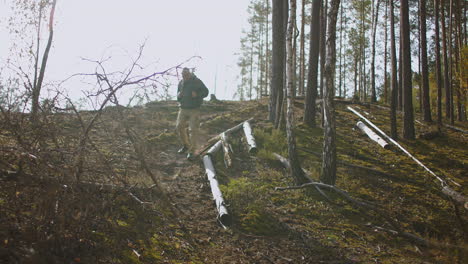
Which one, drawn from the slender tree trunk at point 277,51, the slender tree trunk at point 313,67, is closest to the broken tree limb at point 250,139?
the slender tree trunk at point 277,51

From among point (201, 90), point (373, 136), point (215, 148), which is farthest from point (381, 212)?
point (373, 136)

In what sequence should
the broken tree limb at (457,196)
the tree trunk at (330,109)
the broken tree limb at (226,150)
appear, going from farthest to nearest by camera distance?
the broken tree limb at (226,150)
the tree trunk at (330,109)
the broken tree limb at (457,196)

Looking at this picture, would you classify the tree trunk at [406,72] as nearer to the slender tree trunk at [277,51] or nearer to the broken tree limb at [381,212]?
the slender tree trunk at [277,51]

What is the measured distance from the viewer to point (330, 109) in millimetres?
7465

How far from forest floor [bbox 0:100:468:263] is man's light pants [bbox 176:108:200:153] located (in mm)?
490

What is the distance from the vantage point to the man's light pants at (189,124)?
355 inches

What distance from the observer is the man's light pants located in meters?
9.02

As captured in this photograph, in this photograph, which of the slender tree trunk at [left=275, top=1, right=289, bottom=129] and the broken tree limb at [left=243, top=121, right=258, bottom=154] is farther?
the slender tree trunk at [left=275, top=1, right=289, bottom=129]

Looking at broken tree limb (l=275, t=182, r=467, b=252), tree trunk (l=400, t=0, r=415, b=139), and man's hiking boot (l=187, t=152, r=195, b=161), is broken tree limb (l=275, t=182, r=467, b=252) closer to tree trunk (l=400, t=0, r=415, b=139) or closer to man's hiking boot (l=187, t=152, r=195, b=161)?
man's hiking boot (l=187, t=152, r=195, b=161)

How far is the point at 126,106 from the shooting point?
4.62m

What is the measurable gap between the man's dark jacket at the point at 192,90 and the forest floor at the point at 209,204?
1525 millimetres

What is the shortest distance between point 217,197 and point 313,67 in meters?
8.01

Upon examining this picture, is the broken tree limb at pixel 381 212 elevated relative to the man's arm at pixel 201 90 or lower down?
lower down

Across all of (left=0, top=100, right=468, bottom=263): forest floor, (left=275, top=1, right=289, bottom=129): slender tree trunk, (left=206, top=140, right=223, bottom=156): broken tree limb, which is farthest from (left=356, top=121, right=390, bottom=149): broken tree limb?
(left=206, top=140, right=223, bottom=156): broken tree limb
